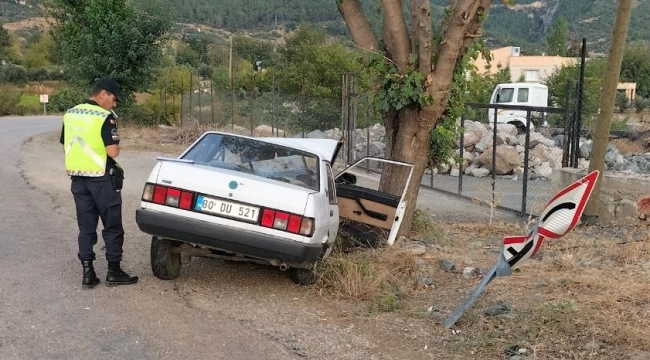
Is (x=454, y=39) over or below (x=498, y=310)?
over

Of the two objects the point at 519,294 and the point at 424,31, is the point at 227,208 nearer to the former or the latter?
the point at 519,294

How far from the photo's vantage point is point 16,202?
1012 centimetres

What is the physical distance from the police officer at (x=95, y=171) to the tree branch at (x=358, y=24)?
3244mm

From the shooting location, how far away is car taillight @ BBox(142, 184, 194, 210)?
18.6 feet

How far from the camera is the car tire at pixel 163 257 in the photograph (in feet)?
20.1

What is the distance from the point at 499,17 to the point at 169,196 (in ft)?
431

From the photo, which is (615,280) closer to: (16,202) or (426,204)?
(426,204)

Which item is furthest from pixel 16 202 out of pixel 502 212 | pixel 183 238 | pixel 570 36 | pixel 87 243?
pixel 570 36

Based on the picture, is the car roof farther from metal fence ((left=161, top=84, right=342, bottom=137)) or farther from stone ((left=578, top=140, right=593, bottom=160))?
stone ((left=578, top=140, right=593, bottom=160))

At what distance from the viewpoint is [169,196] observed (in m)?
5.71

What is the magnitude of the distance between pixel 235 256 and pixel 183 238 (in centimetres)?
69

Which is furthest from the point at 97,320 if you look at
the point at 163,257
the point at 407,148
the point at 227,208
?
the point at 407,148

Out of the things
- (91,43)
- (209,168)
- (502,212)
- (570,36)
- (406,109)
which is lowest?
(502,212)

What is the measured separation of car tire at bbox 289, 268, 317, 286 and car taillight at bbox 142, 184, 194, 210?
4.02 ft
